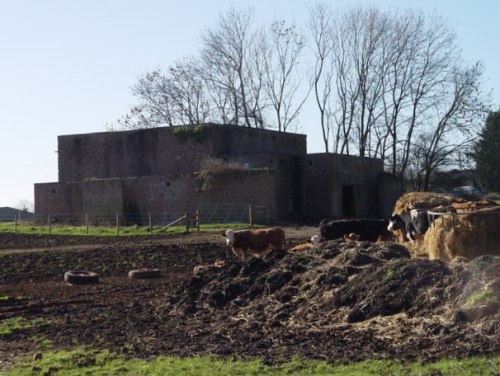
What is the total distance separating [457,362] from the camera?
8461mm

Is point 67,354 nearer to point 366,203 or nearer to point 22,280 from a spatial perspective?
point 22,280

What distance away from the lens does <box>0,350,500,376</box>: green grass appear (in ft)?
27.2

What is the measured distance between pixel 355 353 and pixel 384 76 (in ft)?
174

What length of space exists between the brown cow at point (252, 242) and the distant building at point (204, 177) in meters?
20.2

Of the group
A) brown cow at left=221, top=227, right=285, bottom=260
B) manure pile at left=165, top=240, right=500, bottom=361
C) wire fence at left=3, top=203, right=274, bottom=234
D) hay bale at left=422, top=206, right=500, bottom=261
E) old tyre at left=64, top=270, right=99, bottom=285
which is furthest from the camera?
wire fence at left=3, top=203, right=274, bottom=234

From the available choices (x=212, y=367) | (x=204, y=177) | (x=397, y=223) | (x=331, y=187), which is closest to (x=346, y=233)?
(x=397, y=223)

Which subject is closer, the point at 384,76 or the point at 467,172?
the point at 384,76

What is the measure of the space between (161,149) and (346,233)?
2899 centimetres

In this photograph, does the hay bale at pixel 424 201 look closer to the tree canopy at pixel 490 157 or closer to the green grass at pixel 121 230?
the green grass at pixel 121 230

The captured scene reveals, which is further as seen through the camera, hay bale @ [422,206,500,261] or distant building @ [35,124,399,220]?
distant building @ [35,124,399,220]

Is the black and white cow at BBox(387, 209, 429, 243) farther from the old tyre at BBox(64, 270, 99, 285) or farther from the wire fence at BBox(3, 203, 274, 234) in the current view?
the wire fence at BBox(3, 203, 274, 234)

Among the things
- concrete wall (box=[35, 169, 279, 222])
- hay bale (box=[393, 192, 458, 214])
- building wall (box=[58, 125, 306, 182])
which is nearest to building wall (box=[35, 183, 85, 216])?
concrete wall (box=[35, 169, 279, 222])

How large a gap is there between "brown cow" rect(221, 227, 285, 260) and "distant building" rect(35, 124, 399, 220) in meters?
20.2

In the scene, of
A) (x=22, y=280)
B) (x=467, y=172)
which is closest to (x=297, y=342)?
(x=22, y=280)
